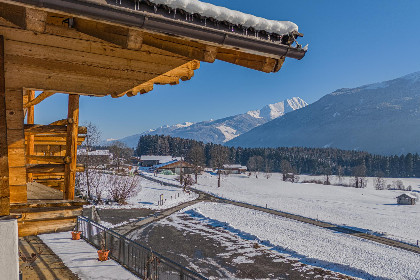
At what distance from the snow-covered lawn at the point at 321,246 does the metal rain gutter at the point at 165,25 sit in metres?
17.7

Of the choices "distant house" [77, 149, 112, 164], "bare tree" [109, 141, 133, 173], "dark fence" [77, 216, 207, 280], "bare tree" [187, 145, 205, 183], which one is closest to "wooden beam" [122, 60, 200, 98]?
"dark fence" [77, 216, 207, 280]

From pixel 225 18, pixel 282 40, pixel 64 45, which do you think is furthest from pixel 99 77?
pixel 282 40

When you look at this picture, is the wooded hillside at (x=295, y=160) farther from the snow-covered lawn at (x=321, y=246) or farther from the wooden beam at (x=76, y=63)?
the wooden beam at (x=76, y=63)

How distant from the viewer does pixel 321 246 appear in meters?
21.9

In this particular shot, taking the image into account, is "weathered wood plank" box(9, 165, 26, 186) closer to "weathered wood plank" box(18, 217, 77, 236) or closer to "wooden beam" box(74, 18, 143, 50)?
"weathered wood plank" box(18, 217, 77, 236)

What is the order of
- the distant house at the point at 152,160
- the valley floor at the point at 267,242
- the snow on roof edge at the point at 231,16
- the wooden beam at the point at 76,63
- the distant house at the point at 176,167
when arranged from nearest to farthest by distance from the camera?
the snow on roof edge at the point at 231,16
the wooden beam at the point at 76,63
the valley floor at the point at 267,242
the distant house at the point at 176,167
the distant house at the point at 152,160

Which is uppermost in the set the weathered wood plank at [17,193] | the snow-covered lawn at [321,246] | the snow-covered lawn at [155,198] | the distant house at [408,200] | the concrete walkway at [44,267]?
the weathered wood plank at [17,193]

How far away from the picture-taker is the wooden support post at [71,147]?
15.4 ft

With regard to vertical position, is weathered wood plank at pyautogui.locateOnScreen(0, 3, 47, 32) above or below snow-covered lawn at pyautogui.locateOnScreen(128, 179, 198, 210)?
above

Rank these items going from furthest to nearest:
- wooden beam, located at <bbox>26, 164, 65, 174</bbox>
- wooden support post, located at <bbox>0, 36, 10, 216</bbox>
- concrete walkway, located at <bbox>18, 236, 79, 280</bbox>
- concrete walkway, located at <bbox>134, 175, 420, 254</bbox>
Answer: concrete walkway, located at <bbox>134, 175, 420, 254</bbox> < concrete walkway, located at <bbox>18, 236, 79, 280</bbox> < wooden beam, located at <bbox>26, 164, 65, 174</bbox> < wooden support post, located at <bbox>0, 36, 10, 216</bbox>

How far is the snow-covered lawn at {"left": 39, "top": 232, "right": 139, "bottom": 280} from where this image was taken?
8.38 meters

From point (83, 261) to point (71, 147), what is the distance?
19.9 feet

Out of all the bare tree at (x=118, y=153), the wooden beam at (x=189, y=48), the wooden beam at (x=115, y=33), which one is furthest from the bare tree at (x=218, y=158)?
the wooden beam at (x=115, y=33)

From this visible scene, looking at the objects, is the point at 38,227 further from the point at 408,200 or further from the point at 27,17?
the point at 408,200
